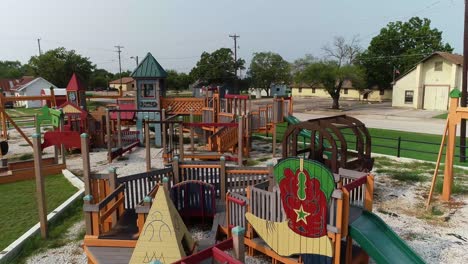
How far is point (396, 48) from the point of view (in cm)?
5809

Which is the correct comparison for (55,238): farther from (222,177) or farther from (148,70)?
(148,70)

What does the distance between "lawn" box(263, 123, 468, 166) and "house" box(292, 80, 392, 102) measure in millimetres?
32058

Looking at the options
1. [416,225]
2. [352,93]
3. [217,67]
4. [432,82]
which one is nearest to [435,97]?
[432,82]

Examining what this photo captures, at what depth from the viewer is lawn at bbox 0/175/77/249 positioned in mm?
7641

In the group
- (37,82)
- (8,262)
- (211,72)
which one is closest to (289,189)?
(8,262)

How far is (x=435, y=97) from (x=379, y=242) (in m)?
40.8

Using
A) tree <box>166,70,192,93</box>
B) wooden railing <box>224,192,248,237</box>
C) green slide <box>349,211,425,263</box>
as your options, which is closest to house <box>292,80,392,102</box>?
tree <box>166,70,192,93</box>

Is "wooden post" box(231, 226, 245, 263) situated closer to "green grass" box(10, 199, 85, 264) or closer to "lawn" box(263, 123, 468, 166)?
"green grass" box(10, 199, 85, 264)

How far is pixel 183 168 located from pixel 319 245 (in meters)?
4.06

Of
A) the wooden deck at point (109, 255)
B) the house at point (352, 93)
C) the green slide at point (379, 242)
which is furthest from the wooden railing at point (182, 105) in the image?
the house at point (352, 93)

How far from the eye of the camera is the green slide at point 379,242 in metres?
5.05

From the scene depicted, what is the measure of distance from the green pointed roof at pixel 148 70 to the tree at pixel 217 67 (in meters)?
55.6

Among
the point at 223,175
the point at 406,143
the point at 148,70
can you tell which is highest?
the point at 148,70

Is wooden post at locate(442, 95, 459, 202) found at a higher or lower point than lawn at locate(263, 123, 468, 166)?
higher
